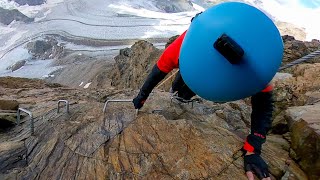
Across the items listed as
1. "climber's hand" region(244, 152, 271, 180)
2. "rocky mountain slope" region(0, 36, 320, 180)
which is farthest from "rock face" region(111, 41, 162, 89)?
"climber's hand" region(244, 152, 271, 180)

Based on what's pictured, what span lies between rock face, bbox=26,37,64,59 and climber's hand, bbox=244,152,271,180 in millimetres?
43934

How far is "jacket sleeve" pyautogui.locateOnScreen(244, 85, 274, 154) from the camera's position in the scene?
3557 millimetres

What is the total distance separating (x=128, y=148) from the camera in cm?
375

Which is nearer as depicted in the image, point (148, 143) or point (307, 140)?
point (307, 140)

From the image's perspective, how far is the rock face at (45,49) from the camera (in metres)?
46.2

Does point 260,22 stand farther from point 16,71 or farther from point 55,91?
point 16,71

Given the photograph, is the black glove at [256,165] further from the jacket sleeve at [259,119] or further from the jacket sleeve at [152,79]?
the jacket sleeve at [152,79]

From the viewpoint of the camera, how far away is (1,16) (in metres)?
60.0

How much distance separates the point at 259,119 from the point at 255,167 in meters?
0.51

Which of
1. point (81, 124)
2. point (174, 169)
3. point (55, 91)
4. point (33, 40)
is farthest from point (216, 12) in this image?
point (33, 40)

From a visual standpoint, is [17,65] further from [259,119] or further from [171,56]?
[259,119]

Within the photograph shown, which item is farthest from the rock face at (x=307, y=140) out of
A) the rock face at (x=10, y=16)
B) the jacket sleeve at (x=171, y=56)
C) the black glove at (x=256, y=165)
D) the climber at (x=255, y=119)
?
the rock face at (x=10, y=16)

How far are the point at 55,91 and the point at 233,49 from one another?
598 cm

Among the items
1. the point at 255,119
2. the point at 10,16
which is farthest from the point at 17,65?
the point at 255,119
